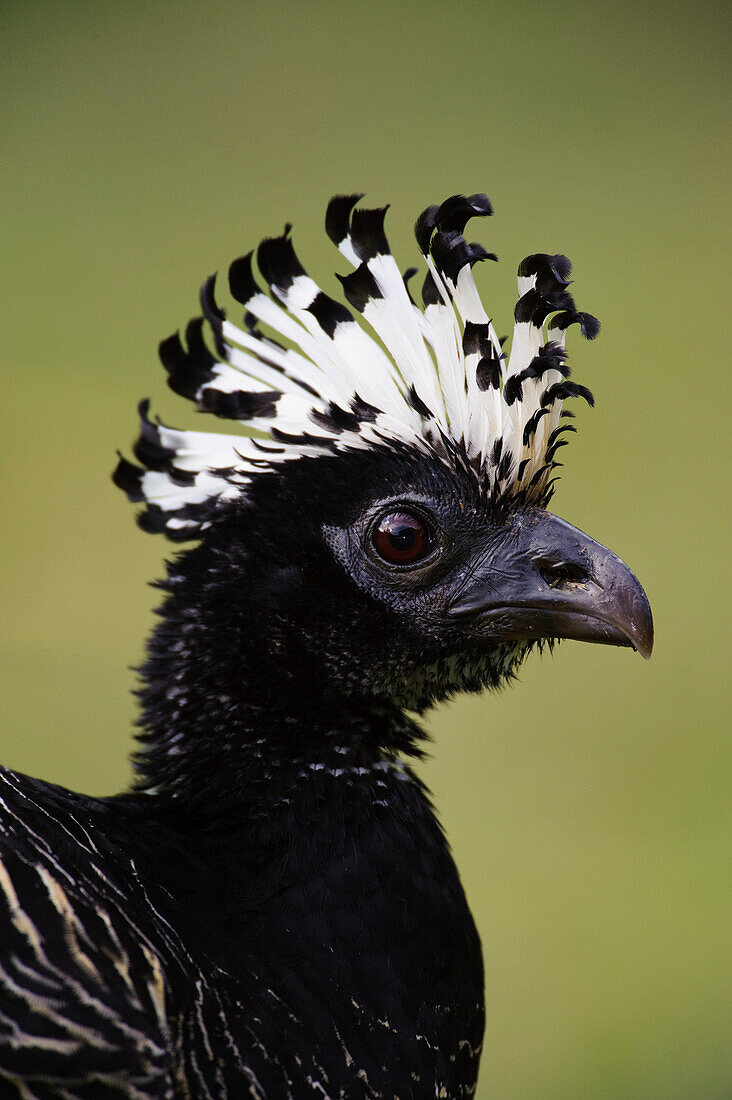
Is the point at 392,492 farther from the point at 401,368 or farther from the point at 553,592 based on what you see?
the point at 553,592

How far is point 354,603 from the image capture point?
8.80ft

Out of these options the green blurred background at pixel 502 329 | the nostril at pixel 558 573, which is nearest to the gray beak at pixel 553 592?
the nostril at pixel 558 573

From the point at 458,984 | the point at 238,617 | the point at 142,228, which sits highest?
the point at 142,228

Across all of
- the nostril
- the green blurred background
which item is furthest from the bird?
the green blurred background

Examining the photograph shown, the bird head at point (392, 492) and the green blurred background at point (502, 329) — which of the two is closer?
the bird head at point (392, 492)

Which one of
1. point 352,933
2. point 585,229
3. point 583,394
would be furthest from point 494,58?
point 352,933

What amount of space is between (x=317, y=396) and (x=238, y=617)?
0.51 metres

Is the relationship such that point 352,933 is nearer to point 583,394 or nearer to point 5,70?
point 583,394

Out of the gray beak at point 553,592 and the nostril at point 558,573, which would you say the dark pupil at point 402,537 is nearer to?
the gray beak at point 553,592

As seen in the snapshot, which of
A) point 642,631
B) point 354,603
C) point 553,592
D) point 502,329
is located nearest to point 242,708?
point 354,603

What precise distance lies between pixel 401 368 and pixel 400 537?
365 millimetres

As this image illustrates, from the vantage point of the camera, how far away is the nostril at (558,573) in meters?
2.66

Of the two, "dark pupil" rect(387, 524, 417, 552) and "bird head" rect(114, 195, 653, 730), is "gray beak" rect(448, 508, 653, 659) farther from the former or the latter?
"dark pupil" rect(387, 524, 417, 552)

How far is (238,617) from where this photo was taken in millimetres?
2662
